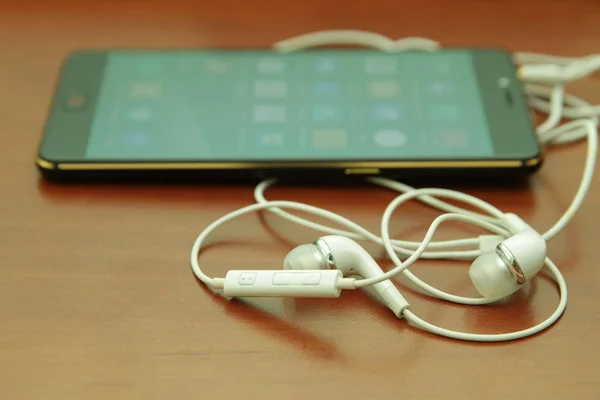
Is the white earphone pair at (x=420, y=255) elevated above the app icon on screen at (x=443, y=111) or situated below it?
below

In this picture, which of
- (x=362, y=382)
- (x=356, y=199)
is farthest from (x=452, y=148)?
(x=362, y=382)

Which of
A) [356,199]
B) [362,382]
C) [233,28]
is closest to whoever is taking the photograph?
[362,382]

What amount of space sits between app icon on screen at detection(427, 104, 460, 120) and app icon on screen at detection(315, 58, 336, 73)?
89 millimetres

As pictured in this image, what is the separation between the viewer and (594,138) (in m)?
0.53

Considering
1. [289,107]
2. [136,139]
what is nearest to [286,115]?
[289,107]

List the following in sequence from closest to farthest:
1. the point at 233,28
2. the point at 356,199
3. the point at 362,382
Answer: the point at 362,382 → the point at 356,199 → the point at 233,28

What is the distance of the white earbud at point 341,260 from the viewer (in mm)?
435

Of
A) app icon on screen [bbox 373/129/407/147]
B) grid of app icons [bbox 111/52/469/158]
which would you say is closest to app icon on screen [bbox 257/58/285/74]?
grid of app icons [bbox 111/52/469/158]

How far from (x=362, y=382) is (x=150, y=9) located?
0.44m

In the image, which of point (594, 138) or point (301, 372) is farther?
point (594, 138)

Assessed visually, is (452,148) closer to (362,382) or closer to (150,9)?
(362,382)

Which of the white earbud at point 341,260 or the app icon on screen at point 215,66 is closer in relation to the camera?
the white earbud at point 341,260

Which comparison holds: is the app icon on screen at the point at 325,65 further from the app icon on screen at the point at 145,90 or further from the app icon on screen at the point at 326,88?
the app icon on screen at the point at 145,90

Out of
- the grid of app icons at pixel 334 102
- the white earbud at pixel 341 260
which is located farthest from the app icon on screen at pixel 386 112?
the white earbud at pixel 341 260
